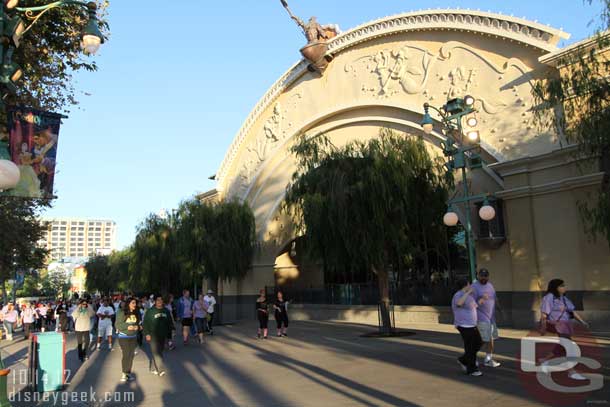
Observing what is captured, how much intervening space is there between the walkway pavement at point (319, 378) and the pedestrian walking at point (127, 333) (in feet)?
1.11

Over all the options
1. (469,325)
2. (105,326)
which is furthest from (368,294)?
(469,325)

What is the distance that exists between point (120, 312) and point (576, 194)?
13.3 meters

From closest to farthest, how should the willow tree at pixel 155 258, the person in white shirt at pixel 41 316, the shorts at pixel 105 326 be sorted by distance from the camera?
1. the shorts at pixel 105 326
2. the person in white shirt at pixel 41 316
3. the willow tree at pixel 155 258

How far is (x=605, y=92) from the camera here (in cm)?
996

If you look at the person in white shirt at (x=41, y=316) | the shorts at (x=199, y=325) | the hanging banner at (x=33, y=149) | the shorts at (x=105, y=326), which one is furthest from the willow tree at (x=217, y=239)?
the hanging banner at (x=33, y=149)

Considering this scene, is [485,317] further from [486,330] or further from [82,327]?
[82,327]

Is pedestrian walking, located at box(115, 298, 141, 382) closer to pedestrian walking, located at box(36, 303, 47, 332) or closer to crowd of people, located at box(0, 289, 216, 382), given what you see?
crowd of people, located at box(0, 289, 216, 382)

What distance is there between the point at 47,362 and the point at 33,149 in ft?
12.4

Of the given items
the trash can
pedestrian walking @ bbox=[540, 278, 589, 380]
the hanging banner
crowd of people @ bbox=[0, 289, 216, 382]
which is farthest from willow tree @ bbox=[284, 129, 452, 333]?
the hanging banner

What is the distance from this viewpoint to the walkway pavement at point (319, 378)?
7699 mm

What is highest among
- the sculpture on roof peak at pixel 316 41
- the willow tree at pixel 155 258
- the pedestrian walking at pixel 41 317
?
the sculpture on roof peak at pixel 316 41

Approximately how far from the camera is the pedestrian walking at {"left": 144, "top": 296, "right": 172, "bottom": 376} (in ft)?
35.9

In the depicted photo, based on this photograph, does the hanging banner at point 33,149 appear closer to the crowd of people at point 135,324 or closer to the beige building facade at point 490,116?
the crowd of people at point 135,324

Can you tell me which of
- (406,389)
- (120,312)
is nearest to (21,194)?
(120,312)
